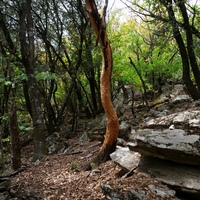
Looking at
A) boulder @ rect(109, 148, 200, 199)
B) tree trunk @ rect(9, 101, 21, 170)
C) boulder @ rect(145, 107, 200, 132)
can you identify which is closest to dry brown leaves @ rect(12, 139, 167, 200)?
boulder @ rect(109, 148, 200, 199)

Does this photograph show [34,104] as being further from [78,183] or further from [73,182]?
[78,183]

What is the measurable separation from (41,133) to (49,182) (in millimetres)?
3711

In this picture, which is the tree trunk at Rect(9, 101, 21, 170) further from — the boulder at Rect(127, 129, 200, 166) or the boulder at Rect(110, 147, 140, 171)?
the boulder at Rect(127, 129, 200, 166)

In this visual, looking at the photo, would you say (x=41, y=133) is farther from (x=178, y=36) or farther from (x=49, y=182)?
(x=178, y=36)

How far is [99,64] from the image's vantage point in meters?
13.9

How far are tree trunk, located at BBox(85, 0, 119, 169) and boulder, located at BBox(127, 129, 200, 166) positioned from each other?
127 centimetres

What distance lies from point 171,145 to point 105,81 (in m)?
2.40

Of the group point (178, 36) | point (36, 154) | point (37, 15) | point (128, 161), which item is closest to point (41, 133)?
point (36, 154)

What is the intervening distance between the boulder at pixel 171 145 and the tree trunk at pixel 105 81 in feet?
4.16

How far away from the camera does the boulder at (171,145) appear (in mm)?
3836

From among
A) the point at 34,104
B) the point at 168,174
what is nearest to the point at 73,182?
the point at 168,174

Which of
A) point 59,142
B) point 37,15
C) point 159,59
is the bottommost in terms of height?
point 59,142

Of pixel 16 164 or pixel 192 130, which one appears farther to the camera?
pixel 16 164

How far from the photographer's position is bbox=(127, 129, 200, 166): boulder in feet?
12.6
